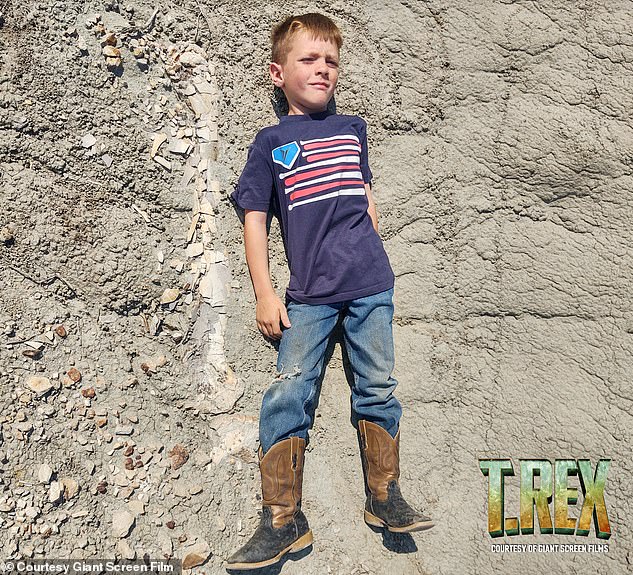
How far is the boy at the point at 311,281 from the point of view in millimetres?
1930

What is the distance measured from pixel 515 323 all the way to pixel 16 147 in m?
1.70

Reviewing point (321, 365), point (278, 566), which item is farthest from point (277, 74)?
point (278, 566)

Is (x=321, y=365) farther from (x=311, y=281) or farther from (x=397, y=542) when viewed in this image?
(x=397, y=542)

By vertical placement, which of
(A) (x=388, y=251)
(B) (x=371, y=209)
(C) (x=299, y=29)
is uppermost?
(C) (x=299, y=29)

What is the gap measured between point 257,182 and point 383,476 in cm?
104

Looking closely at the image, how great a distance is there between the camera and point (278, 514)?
1930 mm

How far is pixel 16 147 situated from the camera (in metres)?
1.86

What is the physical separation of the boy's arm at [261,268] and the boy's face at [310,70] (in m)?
0.40

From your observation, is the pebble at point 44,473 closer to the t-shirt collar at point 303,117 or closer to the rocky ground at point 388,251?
the rocky ground at point 388,251

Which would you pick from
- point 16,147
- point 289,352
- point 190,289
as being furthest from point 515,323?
point 16,147

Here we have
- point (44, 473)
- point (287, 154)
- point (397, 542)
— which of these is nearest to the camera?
point (44, 473)

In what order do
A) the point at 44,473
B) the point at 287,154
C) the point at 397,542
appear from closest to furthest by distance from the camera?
1. the point at 44,473
2. the point at 287,154
3. the point at 397,542

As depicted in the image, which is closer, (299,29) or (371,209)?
(299,29)

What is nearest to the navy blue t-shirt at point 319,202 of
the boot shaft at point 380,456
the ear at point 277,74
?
the ear at point 277,74
